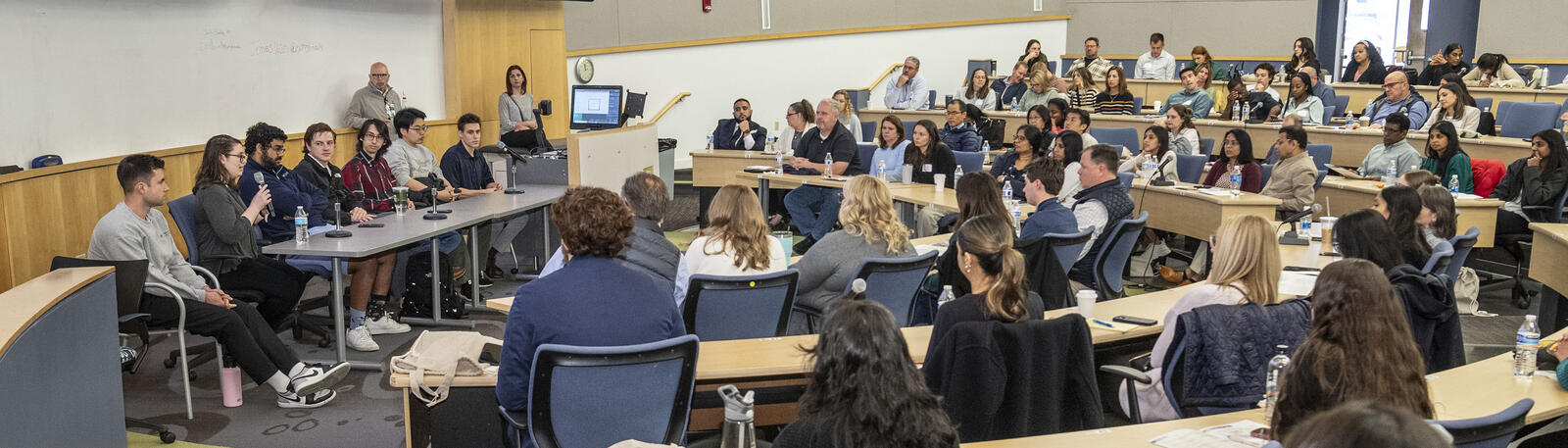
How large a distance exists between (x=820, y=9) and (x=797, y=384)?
40.5 ft

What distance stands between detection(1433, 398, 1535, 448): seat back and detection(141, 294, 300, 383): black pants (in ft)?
14.8

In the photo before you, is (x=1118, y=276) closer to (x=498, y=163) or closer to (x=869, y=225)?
(x=869, y=225)

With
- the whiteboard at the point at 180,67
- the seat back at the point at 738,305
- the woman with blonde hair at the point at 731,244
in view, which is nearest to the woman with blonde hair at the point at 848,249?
the woman with blonde hair at the point at 731,244

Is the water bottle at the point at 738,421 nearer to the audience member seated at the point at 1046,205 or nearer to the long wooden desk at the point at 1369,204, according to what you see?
the audience member seated at the point at 1046,205

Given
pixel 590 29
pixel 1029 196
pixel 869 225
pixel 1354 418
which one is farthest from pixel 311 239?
pixel 590 29

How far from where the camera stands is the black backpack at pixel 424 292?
678 centimetres

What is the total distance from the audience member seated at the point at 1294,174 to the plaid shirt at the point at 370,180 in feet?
18.7

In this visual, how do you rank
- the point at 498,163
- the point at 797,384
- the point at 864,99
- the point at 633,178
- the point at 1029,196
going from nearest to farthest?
the point at 797,384, the point at 633,178, the point at 1029,196, the point at 498,163, the point at 864,99

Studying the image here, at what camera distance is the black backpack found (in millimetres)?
6777

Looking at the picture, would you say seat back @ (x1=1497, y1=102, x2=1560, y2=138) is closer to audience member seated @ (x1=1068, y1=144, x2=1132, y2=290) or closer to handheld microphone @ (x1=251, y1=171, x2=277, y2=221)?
audience member seated @ (x1=1068, y1=144, x2=1132, y2=290)

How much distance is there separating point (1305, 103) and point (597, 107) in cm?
669

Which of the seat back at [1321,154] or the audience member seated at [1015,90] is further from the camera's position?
the audience member seated at [1015,90]

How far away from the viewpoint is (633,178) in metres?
4.71

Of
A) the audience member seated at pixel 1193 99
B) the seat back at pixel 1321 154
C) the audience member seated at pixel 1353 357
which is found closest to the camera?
the audience member seated at pixel 1353 357
